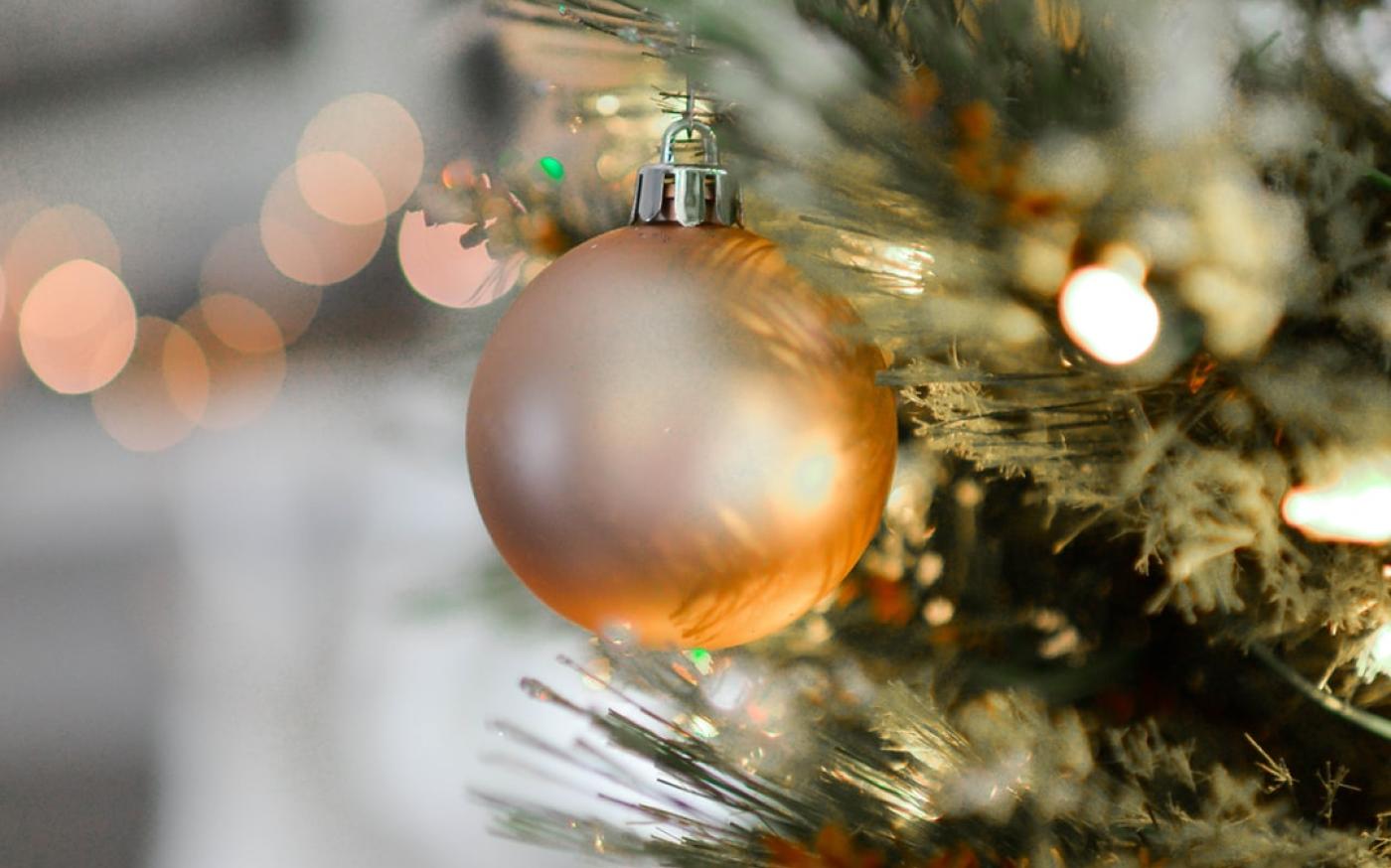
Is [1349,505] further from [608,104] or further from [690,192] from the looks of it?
[608,104]

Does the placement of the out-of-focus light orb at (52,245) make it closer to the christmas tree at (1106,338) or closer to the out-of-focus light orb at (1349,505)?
the christmas tree at (1106,338)

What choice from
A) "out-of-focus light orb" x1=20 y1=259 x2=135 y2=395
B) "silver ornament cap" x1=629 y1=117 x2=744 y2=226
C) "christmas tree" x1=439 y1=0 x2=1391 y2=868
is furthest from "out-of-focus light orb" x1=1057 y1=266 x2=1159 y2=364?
"out-of-focus light orb" x1=20 y1=259 x2=135 y2=395

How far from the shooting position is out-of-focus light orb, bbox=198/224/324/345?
3.15 ft

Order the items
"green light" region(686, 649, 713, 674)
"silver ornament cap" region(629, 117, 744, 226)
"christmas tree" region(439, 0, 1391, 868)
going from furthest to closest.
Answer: "green light" region(686, 649, 713, 674) → "silver ornament cap" region(629, 117, 744, 226) → "christmas tree" region(439, 0, 1391, 868)

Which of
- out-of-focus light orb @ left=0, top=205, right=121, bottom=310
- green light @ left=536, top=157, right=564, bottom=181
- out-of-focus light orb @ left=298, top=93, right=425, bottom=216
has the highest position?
out-of-focus light orb @ left=298, top=93, right=425, bottom=216

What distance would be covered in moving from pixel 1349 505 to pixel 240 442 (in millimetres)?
900

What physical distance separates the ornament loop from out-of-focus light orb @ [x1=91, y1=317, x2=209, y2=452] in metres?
0.71

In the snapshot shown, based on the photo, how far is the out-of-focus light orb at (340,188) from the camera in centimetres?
98

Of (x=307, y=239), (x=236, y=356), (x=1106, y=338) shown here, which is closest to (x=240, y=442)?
(x=236, y=356)

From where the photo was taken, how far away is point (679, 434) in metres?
0.31

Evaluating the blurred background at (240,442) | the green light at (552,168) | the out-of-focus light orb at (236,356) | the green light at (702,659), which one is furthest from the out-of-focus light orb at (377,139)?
the green light at (702,659)

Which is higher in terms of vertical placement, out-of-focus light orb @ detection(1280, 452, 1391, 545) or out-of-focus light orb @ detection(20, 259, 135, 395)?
out-of-focus light orb @ detection(20, 259, 135, 395)

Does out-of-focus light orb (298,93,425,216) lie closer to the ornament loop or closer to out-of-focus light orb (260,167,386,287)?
out-of-focus light orb (260,167,386,287)

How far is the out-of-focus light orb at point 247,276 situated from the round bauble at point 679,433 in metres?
0.71
